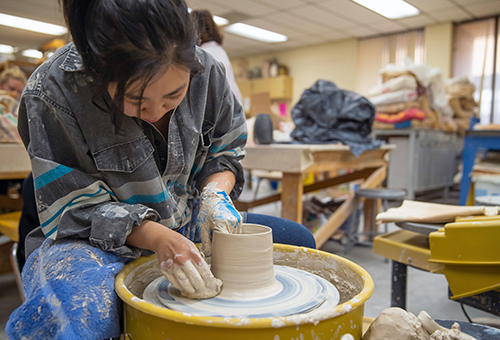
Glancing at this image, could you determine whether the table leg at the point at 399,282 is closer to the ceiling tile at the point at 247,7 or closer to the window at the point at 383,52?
the ceiling tile at the point at 247,7

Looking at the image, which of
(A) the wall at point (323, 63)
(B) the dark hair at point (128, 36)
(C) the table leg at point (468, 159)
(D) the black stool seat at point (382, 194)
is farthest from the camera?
(A) the wall at point (323, 63)

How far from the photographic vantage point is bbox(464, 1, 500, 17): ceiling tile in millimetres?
5190

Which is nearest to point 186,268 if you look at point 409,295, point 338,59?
point 409,295

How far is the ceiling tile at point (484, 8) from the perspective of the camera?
519cm

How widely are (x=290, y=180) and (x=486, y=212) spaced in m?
1.13

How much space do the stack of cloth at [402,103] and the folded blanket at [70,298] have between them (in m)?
4.39

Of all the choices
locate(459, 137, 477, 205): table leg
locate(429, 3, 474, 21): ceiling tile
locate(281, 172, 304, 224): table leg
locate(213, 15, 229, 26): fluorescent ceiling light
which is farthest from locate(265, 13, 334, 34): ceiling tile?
locate(281, 172, 304, 224): table leg

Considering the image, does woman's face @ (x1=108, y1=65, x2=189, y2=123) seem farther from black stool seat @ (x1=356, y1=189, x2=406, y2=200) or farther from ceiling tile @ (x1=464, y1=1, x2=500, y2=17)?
ceiling tile @ (x1=464, y1=1, x2=500, y2=17)

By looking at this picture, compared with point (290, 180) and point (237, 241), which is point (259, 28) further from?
point (237, 241)

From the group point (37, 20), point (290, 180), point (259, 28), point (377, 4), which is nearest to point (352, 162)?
point (290, 180)

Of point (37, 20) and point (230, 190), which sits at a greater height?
point (37, 20)

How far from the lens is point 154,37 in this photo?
2.16ft

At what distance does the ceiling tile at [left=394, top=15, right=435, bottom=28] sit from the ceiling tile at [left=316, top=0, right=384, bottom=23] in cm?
50

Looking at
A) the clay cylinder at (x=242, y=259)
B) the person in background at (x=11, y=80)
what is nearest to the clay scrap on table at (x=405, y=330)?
the clay cylinder at (x=242, y=259)
